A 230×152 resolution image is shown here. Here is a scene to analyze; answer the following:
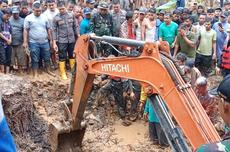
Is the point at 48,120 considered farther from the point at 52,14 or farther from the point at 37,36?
the point at 52,14

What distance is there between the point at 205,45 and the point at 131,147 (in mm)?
4104

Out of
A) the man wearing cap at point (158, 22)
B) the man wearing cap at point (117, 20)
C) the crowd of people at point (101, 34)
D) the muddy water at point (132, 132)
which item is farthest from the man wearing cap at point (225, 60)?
the man wearing cap at point (117, 20)

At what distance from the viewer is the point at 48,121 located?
8297mm

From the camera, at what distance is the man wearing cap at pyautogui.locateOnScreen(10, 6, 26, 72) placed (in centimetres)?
973

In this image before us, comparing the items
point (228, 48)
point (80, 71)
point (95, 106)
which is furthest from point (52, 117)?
point (228, 48)

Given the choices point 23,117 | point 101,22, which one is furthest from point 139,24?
point 23,117

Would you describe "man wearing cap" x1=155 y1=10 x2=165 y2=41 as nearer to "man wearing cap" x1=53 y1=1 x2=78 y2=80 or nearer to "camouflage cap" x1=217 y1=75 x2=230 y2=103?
"man wearing cap" x1=53 y1=1 x2=78 y2=80

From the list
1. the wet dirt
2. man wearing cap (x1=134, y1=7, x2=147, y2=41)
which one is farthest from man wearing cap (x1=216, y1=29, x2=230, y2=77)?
man wearing cap (x1=134, y1=7, x2=147, y2=41)

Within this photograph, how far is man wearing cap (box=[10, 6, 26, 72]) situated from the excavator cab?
3955mm

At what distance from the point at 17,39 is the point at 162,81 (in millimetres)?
5735

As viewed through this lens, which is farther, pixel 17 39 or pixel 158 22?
pixel 158 22

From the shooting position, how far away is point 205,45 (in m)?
10.8

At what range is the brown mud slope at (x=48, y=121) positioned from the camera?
7129 millimetres

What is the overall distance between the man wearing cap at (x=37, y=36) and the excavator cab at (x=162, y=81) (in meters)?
3.76
